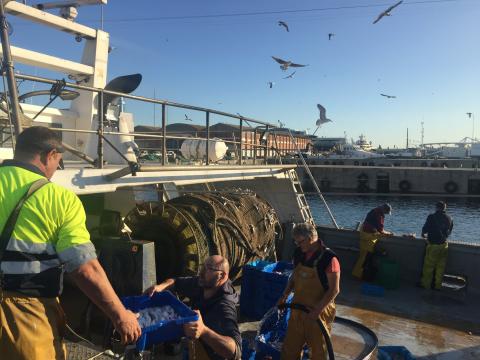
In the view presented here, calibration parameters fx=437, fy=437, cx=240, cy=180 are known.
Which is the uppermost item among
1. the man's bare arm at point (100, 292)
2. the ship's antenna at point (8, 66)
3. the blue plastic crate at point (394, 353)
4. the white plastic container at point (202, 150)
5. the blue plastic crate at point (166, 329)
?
the ship's antenna at point (8, 66)

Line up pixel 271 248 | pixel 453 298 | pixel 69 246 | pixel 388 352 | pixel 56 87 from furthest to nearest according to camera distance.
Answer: pixel 271 248, pixel 453 298, pixel 388 352, pixel 56 87, pixel 69 246

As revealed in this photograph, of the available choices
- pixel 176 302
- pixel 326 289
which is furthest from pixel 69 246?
pixel 326 289

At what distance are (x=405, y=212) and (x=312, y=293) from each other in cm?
3096

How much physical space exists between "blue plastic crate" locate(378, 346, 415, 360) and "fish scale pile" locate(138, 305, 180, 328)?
129 inches

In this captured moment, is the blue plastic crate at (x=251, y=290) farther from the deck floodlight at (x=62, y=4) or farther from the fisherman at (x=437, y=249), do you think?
the deck floodlight at (x=62, y=4)

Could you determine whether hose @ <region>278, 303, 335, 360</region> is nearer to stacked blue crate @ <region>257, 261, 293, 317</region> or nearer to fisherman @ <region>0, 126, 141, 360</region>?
stacked blue crate @ <region>257, 261, 293, 317</region>

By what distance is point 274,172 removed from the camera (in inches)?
438

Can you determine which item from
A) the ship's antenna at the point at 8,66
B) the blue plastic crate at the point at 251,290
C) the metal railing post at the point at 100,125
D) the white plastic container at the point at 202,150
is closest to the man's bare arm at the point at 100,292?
the ship's antenna at the point at 8,66

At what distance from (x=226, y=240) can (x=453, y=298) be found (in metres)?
4.44

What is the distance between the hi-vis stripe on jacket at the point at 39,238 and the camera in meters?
2.22

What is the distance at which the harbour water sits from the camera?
26812 millimetres

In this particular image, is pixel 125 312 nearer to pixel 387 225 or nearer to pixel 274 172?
pixel 274 172

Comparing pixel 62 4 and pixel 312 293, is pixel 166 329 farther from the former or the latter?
pixel 62 4

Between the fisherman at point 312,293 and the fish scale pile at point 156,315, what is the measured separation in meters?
1.48
